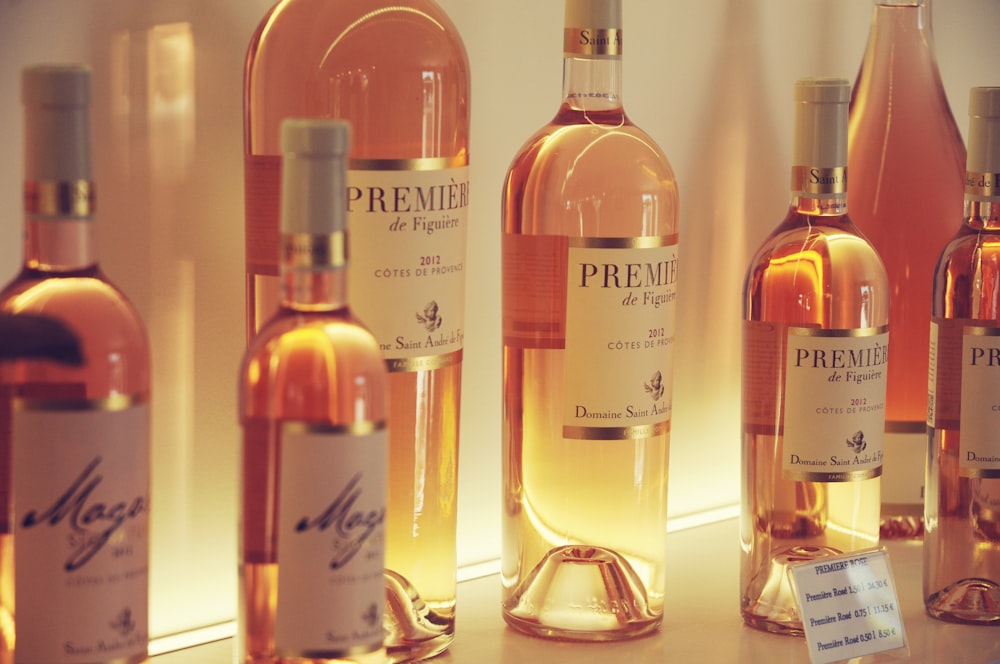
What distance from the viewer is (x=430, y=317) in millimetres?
726

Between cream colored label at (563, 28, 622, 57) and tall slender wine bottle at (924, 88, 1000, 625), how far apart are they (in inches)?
9.4

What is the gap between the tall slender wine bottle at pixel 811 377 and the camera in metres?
0.82

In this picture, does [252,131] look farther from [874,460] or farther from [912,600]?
[912,600]

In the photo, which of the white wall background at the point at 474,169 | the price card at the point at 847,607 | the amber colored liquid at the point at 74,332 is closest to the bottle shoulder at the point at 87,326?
the amber colored liquid at the point at 74,332

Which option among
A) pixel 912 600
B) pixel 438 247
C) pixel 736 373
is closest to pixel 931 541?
pixel 912 600

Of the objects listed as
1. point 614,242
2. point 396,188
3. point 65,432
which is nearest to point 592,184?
point 614,242

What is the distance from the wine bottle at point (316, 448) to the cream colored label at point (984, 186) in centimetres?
46

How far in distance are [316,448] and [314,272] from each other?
0.08 metres

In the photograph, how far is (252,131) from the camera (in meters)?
0.71

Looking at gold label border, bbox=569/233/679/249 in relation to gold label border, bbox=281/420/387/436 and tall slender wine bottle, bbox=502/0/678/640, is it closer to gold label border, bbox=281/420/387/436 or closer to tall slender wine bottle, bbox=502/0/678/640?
tall slender wine bottle, bbox=502/0/678/640

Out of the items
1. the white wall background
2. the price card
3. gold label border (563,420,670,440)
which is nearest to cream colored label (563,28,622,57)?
the white wall background

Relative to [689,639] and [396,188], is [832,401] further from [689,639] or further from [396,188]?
[396,188]

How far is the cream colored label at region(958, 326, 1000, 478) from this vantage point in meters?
0.84

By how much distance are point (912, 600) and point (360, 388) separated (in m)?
0.50
